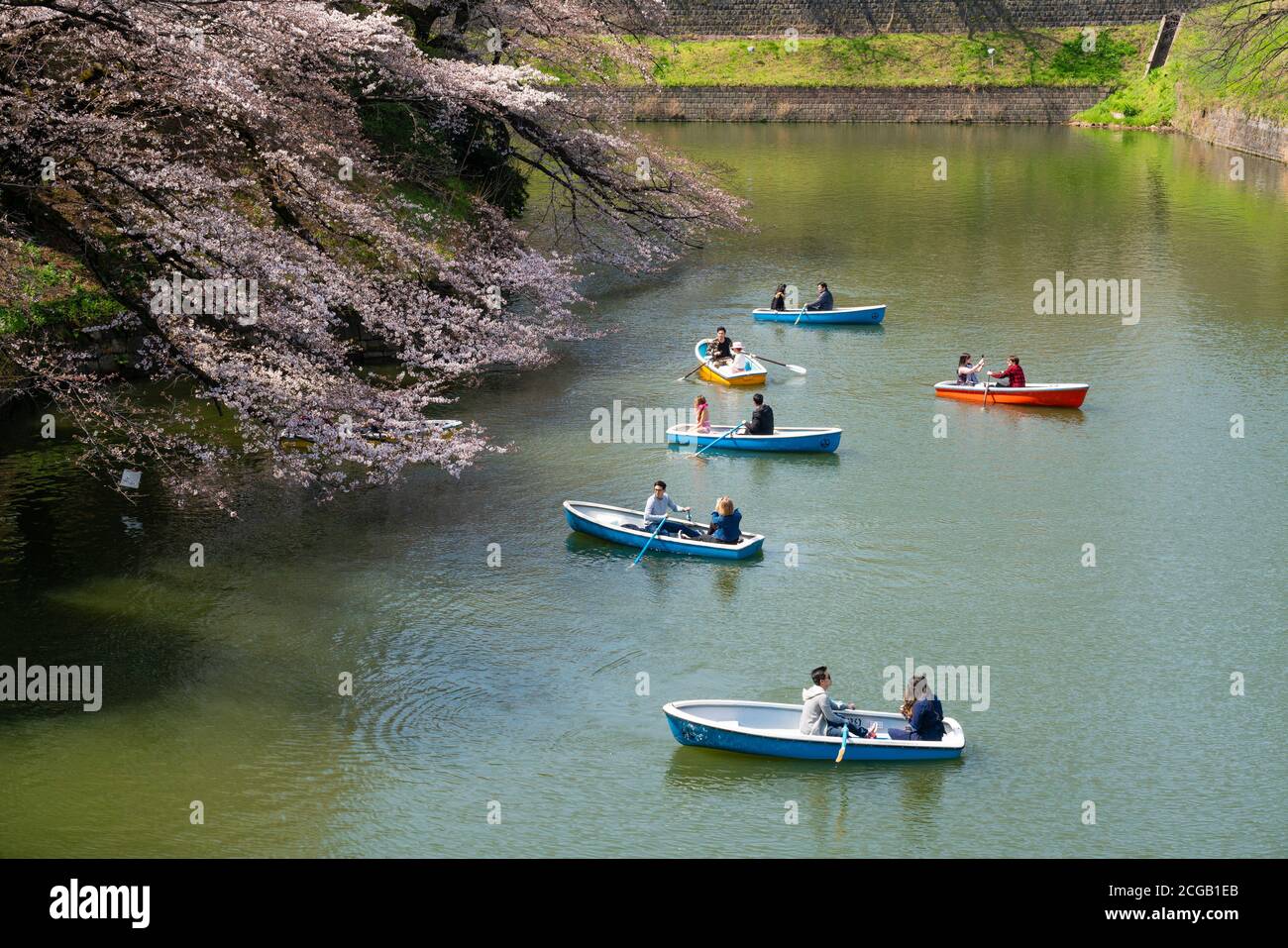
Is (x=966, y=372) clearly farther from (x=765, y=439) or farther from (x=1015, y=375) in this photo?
(x=765, y=439)

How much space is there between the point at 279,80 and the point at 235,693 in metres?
12.0

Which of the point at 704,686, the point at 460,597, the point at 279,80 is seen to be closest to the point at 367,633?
the point at 460,597

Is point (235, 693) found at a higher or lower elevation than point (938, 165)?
lower

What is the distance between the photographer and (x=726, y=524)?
19297mm

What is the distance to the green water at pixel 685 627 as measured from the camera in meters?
13.5

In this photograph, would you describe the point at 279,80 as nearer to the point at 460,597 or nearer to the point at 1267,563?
the point at 460,597

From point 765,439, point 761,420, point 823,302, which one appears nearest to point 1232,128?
point 823,302

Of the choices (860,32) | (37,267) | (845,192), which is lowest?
(37,267)

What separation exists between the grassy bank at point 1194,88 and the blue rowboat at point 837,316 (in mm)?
27463

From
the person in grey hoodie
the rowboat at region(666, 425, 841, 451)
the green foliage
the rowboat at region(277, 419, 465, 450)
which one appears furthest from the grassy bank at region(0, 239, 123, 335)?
the person in grey hoodie

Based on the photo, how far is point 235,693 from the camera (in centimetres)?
1568

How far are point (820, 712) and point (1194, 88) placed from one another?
183 ft

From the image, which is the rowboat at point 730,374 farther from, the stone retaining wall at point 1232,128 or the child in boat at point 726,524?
the stone retaining wall at point 1232,128

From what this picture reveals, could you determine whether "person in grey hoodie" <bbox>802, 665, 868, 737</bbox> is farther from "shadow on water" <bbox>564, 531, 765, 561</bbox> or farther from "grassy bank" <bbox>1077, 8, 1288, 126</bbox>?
"grassy bank" <bbox>1077, 8, 1288, 126</bbox>
